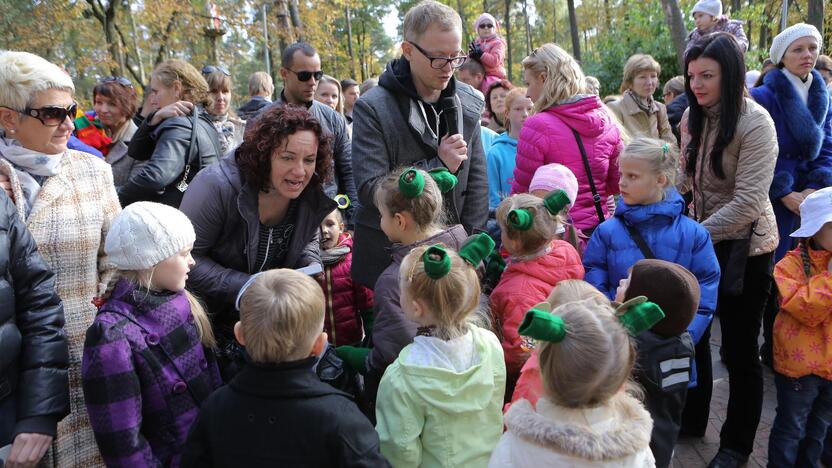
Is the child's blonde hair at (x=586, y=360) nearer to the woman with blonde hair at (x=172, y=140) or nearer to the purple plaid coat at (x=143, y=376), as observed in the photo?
the purple plaid coat at (x=143, y=376)

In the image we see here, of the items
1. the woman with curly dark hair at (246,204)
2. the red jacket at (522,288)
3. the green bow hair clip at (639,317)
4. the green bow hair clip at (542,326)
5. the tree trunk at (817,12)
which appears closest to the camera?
the green bow hair clip at (542,326)

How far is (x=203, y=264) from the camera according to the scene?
9.18ft

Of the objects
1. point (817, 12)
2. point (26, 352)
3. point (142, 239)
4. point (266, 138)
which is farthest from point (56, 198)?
point (817, 12)

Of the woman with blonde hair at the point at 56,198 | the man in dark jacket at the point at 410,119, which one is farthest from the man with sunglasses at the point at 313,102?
the woman with blonde hair at the point at 56,198

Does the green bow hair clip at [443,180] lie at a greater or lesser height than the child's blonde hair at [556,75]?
lesser

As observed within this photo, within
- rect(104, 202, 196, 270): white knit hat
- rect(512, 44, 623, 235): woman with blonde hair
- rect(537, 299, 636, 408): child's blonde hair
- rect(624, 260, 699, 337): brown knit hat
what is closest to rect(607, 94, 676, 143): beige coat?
rect(512, 44, 623, 235): woman with blonde hair

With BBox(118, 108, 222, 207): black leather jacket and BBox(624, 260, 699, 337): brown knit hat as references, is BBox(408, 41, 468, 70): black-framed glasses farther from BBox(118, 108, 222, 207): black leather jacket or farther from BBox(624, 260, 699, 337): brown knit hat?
BBox(118, 108, 222, 207): black leather jacket

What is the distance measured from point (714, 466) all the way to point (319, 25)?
16634 millimetres

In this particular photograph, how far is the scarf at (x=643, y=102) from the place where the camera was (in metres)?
6.33

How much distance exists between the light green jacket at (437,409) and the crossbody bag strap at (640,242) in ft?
3.98

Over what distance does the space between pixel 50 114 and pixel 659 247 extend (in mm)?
2858

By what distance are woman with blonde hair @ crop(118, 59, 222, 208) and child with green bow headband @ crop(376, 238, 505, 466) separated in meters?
2.49

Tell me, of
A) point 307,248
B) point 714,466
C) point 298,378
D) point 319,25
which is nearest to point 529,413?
point 298,378

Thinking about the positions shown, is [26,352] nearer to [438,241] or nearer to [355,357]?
[355,357]
